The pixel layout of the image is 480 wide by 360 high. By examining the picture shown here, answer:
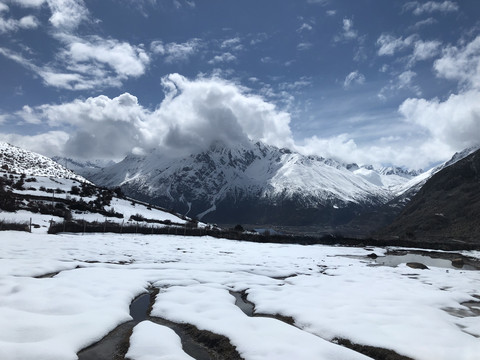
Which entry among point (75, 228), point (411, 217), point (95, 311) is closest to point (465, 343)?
point (95, 311)

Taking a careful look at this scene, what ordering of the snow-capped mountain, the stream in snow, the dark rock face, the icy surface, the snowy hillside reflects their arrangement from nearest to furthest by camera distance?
the icy surface, the stream in snow, the snowy hillside, the dark rock face, the snow-capped mountain

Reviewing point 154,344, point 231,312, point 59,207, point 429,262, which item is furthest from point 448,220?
point 154,344

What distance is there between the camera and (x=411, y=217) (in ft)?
648

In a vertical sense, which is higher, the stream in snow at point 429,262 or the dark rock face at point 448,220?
the dark rock face at point 448,220

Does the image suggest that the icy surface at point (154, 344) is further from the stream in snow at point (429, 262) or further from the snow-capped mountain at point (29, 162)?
the snow-capped mountain at point (29, 162)

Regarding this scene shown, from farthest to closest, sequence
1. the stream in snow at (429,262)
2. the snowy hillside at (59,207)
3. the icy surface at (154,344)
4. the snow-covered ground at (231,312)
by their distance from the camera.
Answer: the snowy hillside at (59,207)
the stream in snow at (429,262)
the snow-covered ground at (231,312)
the icy surface at (154,344)

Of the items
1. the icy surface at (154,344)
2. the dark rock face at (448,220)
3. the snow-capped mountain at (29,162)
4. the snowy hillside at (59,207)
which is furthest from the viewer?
the snow-capped mountain at (29,162)

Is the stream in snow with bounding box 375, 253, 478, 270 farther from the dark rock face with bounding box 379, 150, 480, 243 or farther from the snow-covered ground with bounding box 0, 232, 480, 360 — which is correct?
the dark rock face with bounding box 379, 150, 480, 243

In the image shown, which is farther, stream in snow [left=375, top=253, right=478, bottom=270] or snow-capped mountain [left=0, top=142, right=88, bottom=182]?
snow-capped mountain [left=0, top=142, right=88, bottom=182]

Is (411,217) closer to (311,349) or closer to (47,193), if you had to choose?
(47,193)

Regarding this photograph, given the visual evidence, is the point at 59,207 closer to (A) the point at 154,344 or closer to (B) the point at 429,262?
(B) the point at 429,262

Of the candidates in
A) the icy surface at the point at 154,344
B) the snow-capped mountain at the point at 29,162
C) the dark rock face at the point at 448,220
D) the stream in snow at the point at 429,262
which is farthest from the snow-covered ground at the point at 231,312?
the snow-capped mountain at the point at 29,162

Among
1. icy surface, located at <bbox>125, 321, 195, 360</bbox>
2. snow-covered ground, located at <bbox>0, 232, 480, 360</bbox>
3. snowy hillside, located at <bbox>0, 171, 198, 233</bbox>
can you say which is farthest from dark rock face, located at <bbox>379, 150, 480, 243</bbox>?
icy surface, located at <bbox>125, 321, 195, 360</bbox>

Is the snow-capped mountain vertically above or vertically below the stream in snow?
above
